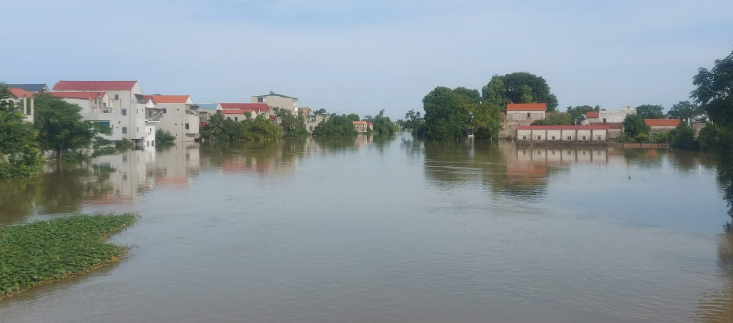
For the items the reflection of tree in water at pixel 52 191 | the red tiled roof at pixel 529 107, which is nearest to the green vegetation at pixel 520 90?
the red tiled roof at pixel 529 107

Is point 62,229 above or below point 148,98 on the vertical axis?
below

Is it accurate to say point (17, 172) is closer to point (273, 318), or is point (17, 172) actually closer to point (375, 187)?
point (375, 187)

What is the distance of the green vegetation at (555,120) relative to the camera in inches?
2253

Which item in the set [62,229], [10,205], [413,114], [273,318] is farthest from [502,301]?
[413,114]

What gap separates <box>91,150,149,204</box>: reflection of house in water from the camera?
16.6 m

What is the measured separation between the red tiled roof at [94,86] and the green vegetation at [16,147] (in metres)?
20.0

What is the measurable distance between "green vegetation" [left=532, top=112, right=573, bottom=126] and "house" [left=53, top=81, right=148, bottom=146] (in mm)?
36777

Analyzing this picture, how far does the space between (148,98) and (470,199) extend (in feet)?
116

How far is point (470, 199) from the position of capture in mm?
16641

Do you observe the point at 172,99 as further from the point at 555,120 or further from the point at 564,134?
the point at 555,120

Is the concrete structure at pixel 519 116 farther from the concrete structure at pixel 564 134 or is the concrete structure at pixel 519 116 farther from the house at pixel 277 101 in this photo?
the house at pixel 277 101

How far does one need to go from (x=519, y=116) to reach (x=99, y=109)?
40.5 meters

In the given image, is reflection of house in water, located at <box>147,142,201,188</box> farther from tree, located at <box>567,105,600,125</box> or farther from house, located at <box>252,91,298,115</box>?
house, located at <box>252,91,298,115</box>

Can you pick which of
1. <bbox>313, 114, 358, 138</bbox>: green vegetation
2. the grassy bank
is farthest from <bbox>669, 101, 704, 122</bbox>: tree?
the grassy bank
